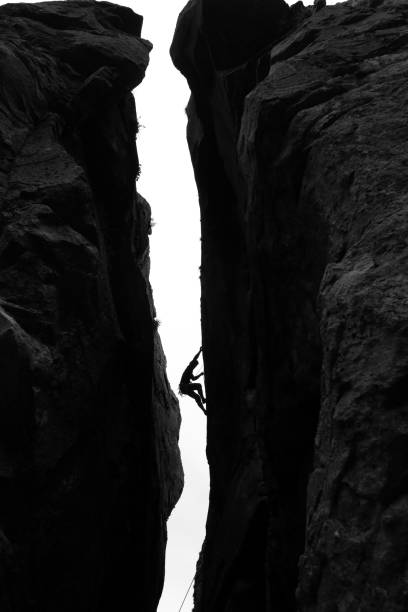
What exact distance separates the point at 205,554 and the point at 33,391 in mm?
10236

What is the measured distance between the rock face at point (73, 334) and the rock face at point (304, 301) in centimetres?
264

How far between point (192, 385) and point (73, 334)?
8967 millimetres

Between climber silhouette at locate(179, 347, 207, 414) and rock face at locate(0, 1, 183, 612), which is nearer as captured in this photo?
rock face at locate(0, 1, 183, 612)

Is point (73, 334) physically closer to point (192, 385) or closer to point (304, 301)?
point (304, 301)

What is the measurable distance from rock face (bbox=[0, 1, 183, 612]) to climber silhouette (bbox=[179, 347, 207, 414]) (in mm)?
1498

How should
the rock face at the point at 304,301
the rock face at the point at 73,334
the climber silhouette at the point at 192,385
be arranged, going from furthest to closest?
the climber silhouette at the point at 192,385 → the rock face at the point at 73,334 → the rock face at the point at 304,301

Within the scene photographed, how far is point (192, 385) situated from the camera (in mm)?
22219

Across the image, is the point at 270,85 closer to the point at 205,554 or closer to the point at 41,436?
the point at 41,436

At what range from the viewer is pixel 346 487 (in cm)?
653

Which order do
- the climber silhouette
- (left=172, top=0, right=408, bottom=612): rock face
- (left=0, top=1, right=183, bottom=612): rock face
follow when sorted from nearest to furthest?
1. (left=172, top=0, right=408, bottom=612): rock face
2. (left=0, top=1, right=183, bottom=612): rock face
3. the climber silhouette

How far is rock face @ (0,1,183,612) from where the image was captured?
12070 mm

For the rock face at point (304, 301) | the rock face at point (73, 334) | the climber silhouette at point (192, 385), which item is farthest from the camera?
the climber silhouette at point (192, 385)

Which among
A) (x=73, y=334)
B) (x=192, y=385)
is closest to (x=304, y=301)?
(x=73, y=334)

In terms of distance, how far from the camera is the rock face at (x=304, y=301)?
636cm
